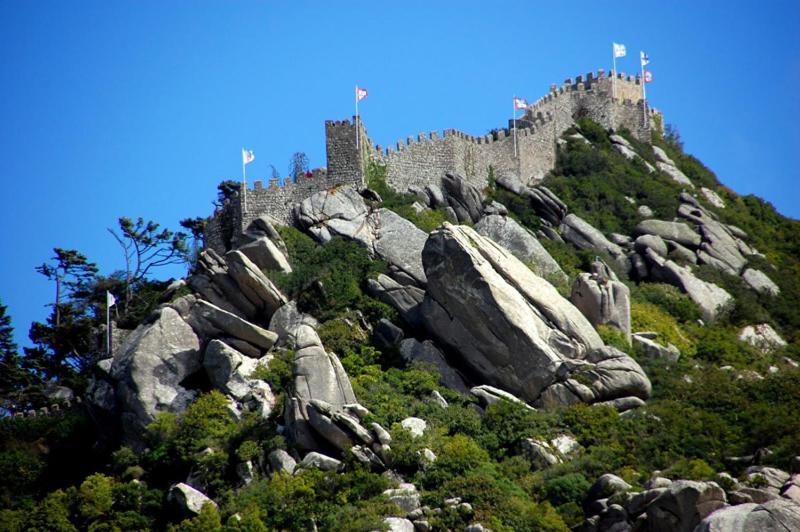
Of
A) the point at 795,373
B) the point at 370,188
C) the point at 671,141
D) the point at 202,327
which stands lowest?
the point at 795,373

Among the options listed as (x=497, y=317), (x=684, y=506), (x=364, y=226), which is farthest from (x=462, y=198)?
→ (x=684, y=506)

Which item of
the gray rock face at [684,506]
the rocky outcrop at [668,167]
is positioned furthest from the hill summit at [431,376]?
the rocky outcrop at [668,167]

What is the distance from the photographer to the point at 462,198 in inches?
2667

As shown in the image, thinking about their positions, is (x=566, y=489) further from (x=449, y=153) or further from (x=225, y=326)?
(x=449, y=153)

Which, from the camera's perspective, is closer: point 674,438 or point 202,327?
point 674,438

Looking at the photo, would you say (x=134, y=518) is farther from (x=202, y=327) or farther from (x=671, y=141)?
(x=671, y=141)

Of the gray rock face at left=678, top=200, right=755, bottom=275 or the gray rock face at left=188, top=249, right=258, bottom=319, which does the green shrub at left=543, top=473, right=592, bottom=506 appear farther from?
the gray rock face at left=678, top=200, right=755, bottom=275

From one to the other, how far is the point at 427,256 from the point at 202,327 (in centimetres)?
813

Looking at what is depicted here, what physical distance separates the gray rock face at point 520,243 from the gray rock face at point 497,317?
5.37 m

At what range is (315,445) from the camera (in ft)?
166

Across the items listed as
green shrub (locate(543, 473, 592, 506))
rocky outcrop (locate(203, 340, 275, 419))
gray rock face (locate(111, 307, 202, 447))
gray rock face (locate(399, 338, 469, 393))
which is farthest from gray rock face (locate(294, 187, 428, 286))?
green shrub (locate(543, 473, 592, 506))

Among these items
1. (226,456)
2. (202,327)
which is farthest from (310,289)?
(226,456)

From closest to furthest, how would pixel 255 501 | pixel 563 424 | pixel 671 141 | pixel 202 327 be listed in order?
pixel 255 501 < pixel 563 424 < pixel 202 327 < pixel 671 141

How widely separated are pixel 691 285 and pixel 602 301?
7983 millimetres
